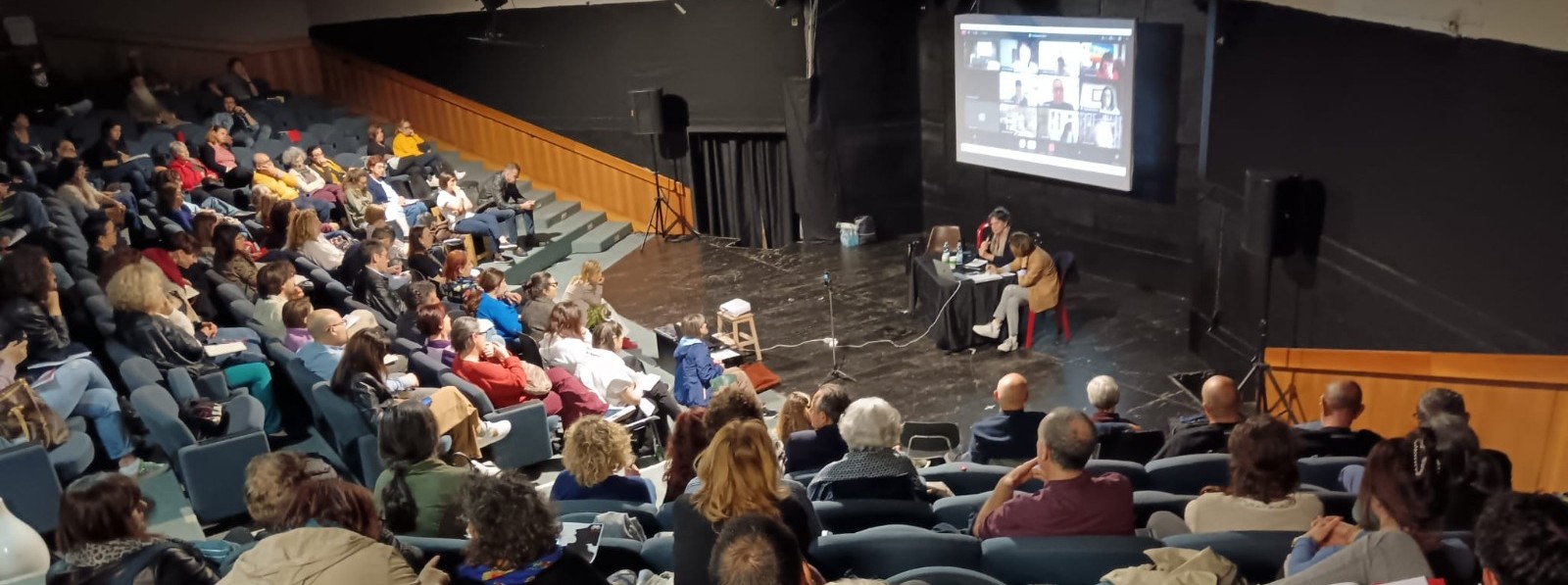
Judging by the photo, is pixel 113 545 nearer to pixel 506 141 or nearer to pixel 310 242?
pixel 310 242

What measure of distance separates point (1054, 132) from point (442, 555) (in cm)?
695

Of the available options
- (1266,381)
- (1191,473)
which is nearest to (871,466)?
(1191,473)

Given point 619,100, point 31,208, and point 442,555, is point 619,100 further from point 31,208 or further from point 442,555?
point 442,555

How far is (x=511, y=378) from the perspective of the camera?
5.93 metres

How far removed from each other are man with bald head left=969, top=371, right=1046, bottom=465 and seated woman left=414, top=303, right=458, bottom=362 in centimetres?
308

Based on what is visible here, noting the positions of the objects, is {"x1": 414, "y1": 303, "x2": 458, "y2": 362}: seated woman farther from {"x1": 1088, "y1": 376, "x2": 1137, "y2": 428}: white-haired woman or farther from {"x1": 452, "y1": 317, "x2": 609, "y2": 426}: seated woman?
{"x1": 1088, "y1": 376, "x2": 1137, "y2": 428}: white-haired woman

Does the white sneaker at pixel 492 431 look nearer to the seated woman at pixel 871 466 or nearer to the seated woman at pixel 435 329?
the seated woman at pixel 435 329

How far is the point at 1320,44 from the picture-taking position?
609cm

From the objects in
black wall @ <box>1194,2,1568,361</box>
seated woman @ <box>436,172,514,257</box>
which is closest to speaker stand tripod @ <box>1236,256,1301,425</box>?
black wall @ <box>1194,2,1568,361</box>

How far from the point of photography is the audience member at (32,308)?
556 cm

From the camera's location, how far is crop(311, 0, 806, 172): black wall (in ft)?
35.8

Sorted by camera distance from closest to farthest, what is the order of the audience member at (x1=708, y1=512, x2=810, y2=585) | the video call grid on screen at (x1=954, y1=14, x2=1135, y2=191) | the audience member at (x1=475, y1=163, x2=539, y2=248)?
1. the audience member at (x1=708, y1=512, x2=810, y2=585)
2. the video call grid on screen at (x1=954, y1=14, x2=1135, y2=191)
3. the audience member at (x1=475, y1=163, x2=539, y2=248)

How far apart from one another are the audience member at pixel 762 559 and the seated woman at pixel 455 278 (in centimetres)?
578

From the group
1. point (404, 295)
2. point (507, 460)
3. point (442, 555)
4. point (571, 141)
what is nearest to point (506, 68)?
point (571, 141)
